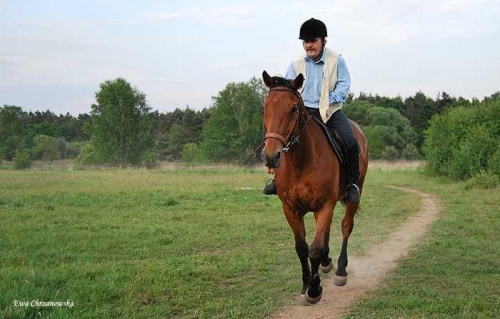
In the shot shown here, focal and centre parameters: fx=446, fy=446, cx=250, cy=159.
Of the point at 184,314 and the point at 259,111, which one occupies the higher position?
the point at 259,111

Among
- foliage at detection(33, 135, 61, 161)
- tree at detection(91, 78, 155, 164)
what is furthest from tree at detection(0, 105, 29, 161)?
tree at detection(91, 78, 155, 164)

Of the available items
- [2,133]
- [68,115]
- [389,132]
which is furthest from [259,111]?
[68,115]

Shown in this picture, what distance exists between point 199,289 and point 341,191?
2.53 metres

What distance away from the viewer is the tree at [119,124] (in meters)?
56.2

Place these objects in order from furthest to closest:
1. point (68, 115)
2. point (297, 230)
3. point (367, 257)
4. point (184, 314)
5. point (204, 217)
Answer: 1. point (68, 115)
2. point (204, 217)
3. point (367, 257)
4. point (297, 230)
5. point (184, 314)

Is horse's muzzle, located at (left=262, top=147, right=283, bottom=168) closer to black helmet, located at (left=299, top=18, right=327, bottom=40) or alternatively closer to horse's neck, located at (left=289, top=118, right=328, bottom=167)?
horse's neck, located at (left=289, top=118, right=328, bottom=167)

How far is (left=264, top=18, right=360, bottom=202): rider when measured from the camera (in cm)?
626

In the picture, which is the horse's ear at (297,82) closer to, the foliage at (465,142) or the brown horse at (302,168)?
the brown horse at (302,168)

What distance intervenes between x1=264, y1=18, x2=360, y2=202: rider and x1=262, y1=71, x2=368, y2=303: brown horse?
48cm

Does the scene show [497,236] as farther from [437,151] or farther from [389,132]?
[389,132]

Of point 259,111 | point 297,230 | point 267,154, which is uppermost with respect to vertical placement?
point 259,111

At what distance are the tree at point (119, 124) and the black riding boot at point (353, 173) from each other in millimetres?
52144

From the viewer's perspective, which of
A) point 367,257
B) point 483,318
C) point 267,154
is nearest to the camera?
point 267,154

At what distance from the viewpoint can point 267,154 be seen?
4.70 meters
